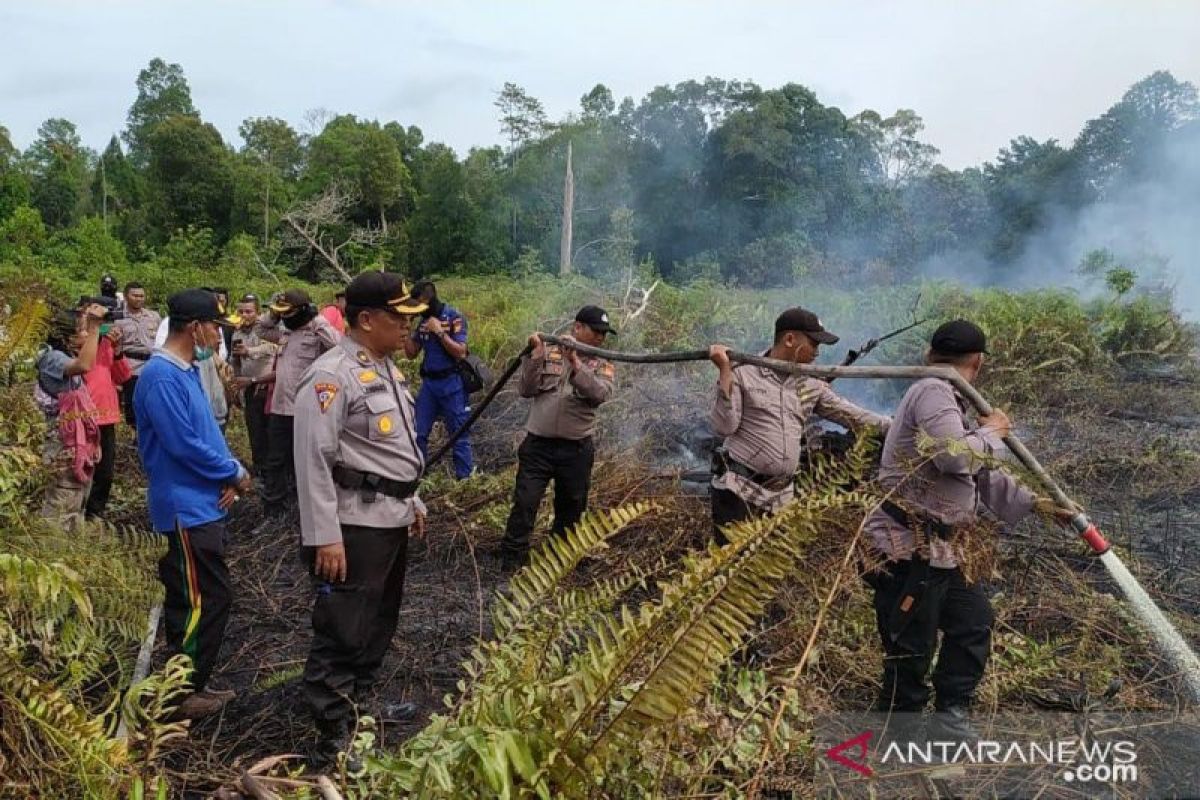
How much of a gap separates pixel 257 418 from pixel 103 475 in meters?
1.38

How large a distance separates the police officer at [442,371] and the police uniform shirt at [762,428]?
3.09 m

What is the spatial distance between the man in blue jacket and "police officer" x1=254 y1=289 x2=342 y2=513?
2.29m

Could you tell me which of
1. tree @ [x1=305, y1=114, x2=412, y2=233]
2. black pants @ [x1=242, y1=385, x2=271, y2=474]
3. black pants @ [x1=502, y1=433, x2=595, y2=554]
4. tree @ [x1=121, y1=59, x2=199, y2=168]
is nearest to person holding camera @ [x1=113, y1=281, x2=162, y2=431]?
black pants @ [x1=242, y1=385, x2=271, y2=474]

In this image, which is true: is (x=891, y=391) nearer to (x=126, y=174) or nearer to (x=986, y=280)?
(x=986, y=280)

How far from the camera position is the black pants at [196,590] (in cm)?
324

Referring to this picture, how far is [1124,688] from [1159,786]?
0.83 m

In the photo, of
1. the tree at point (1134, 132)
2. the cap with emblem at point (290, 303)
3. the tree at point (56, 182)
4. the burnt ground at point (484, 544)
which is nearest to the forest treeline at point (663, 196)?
the tree at point (1134, 132)

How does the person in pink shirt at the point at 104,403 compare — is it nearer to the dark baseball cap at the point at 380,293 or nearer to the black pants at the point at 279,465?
the black pants at the point at 279,465

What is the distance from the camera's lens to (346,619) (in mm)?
3049

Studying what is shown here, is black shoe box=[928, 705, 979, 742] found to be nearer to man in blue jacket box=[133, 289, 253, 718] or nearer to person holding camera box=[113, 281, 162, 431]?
man in blue jacket box=[133, 289, 253, 718]

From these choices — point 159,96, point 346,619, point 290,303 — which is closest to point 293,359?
point 290,303

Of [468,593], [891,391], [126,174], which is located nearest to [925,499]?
[468,593]

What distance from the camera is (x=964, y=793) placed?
2535 millimetres

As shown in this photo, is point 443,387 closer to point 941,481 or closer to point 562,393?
point 562,393
